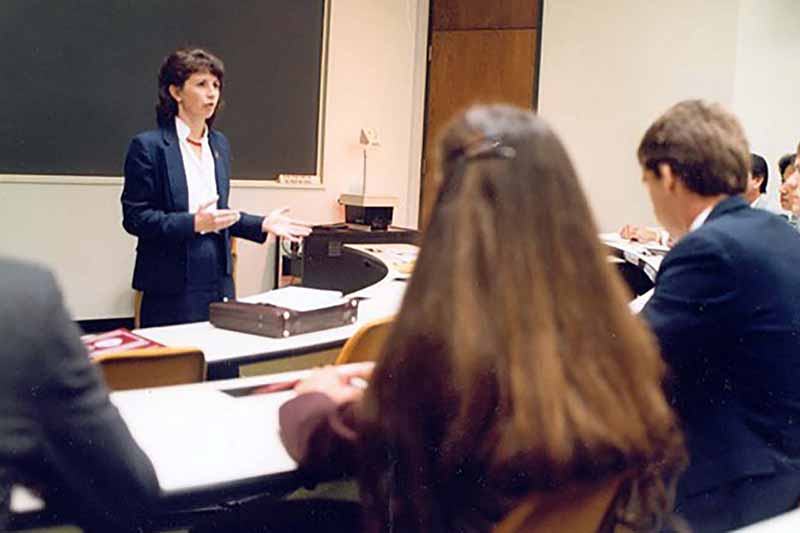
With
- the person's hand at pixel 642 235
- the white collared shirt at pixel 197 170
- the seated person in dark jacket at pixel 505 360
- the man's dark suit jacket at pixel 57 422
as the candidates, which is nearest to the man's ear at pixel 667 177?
the seated person in dark jacket at pixel 505 360

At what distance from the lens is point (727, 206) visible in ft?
5.99

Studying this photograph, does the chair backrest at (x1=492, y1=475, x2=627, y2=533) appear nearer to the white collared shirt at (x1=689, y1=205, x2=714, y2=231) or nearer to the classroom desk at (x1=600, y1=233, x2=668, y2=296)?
the white collared shirt at (x1=689, y1=205, x2=714, y2=231)

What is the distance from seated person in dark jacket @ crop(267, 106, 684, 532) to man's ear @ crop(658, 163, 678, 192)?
83 centimetres

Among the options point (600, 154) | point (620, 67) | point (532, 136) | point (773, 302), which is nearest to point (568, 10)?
point (620, 67)

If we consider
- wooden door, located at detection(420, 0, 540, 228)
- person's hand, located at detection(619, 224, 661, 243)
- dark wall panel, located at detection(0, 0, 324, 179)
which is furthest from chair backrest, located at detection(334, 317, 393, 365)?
wooden door, located at detection(420, 0, 540, 228)

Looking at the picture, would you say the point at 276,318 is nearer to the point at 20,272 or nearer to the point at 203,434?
the point at 203,434

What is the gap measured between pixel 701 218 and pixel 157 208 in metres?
1.91

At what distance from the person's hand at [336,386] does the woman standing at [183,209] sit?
1.43 m

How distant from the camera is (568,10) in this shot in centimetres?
625

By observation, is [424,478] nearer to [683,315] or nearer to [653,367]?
[653,367]

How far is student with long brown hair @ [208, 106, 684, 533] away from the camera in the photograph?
103cm

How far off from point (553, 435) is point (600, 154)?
17.8 ft

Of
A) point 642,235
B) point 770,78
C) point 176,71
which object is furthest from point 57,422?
point 770,78

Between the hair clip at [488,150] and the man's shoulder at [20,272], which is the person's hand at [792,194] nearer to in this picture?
the hair clip at [488,150]
